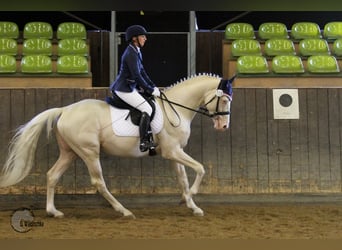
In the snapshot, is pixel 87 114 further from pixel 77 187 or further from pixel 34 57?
pixel 34 57

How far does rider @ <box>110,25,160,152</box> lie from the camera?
14.8 ft

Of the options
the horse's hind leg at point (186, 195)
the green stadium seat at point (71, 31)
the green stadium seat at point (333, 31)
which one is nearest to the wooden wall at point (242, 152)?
the horse's hind leg at point (186, 195)

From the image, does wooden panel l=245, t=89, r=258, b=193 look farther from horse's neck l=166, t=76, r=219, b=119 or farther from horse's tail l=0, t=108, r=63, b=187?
horse's tail l=0, t=108, r=63, b=187

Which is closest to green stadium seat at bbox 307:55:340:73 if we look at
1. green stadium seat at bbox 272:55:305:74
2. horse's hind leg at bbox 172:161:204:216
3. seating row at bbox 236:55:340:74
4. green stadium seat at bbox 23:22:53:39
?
seating row at bbox 236:55:340:74

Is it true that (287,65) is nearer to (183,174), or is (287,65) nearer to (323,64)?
(323,64)

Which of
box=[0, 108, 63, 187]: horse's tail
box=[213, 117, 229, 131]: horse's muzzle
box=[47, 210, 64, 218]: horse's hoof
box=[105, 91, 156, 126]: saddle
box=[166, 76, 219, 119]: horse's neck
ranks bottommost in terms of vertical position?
box=[47, 210, 64, 218]: horse's hoof

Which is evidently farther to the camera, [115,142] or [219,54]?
[219,54]

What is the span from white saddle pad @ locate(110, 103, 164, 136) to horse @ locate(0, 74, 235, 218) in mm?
41

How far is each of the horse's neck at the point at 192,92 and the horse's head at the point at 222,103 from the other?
0.12m

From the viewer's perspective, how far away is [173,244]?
3.98 ft

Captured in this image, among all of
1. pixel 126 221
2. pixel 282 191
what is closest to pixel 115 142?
pixel 126 221

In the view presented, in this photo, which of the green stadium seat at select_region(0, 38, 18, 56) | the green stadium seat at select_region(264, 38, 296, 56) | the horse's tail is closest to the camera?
the horse's tail

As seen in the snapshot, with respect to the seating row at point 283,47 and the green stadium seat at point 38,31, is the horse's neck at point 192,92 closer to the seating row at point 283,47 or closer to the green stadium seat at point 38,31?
the seating row at point 283,47

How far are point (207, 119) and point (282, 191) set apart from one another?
122cm
